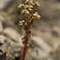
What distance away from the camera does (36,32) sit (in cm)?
706

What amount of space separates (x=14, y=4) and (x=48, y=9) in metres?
1.38

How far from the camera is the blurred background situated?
499 cm

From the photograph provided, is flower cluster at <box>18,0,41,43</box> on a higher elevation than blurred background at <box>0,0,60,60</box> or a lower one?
lower

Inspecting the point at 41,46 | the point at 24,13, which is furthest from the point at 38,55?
the point at 24,13

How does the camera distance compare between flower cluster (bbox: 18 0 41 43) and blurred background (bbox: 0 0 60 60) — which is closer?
flower cluster (bbox: 18 0 41 43)

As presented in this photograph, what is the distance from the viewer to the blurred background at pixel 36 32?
499 centimetres

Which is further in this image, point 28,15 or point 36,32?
point 36,32

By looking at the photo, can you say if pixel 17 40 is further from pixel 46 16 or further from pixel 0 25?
pixel 46 16

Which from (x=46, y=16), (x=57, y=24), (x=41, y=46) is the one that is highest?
(x=46, y=16)

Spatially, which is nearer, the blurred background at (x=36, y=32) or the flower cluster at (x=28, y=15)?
the flower cluster at (x=28, y=15)

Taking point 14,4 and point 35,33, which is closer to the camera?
point 35,33

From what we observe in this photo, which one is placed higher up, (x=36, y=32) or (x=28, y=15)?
(x=36, y=32)

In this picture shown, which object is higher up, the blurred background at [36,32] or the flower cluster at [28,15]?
the blurred background at [36,32]

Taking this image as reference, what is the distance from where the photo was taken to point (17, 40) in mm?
5738
